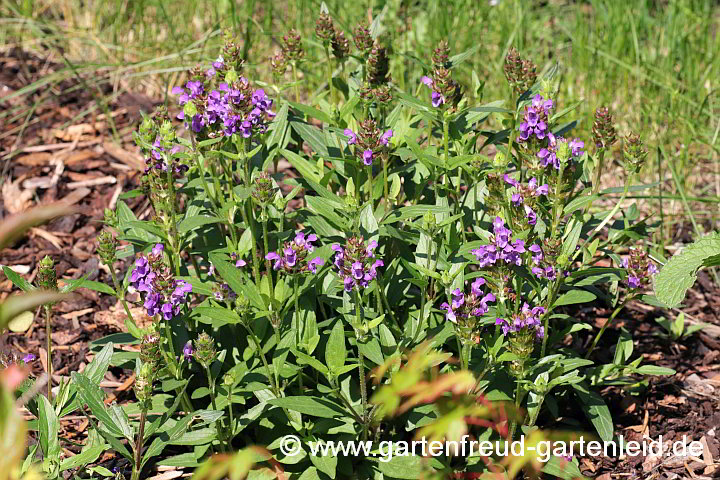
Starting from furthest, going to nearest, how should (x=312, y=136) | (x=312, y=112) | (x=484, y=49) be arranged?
(x=484, y=49)
(x=312, y=136)
(x=312, y=112)

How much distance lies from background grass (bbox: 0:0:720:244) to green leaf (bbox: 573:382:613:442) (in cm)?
168

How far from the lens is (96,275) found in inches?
162

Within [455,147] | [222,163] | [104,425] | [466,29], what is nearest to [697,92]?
[466,29]

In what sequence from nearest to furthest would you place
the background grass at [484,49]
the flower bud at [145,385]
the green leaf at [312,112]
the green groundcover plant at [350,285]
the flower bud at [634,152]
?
the flower bud at [145,385] → the green groundcover plant at [350,285] → the flower bud at [634,152] → the green leaf at [312,112] → the background grass at [484,49]

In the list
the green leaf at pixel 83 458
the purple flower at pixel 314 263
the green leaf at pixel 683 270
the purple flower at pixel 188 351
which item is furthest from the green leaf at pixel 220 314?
the green leaf at pixel 683 270

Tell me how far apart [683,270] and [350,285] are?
1170mm

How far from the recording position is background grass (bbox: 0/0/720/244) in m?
4.70

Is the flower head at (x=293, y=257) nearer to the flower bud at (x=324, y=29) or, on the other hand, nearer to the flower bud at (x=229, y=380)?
the flower bud at (x=229, y=380)

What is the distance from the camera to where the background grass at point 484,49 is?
4699 millimetres

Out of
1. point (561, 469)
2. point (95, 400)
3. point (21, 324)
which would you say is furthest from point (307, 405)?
point (21, 324)

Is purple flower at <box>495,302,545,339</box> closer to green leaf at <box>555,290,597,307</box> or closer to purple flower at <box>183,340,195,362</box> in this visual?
green leaf at <box>555,290,597,307</box>

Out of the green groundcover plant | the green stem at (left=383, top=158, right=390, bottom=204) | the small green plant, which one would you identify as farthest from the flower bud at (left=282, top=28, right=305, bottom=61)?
the small green plant

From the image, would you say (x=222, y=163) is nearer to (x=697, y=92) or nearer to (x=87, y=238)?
(x=87, y=238)

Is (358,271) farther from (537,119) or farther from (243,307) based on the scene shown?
(537,119)
